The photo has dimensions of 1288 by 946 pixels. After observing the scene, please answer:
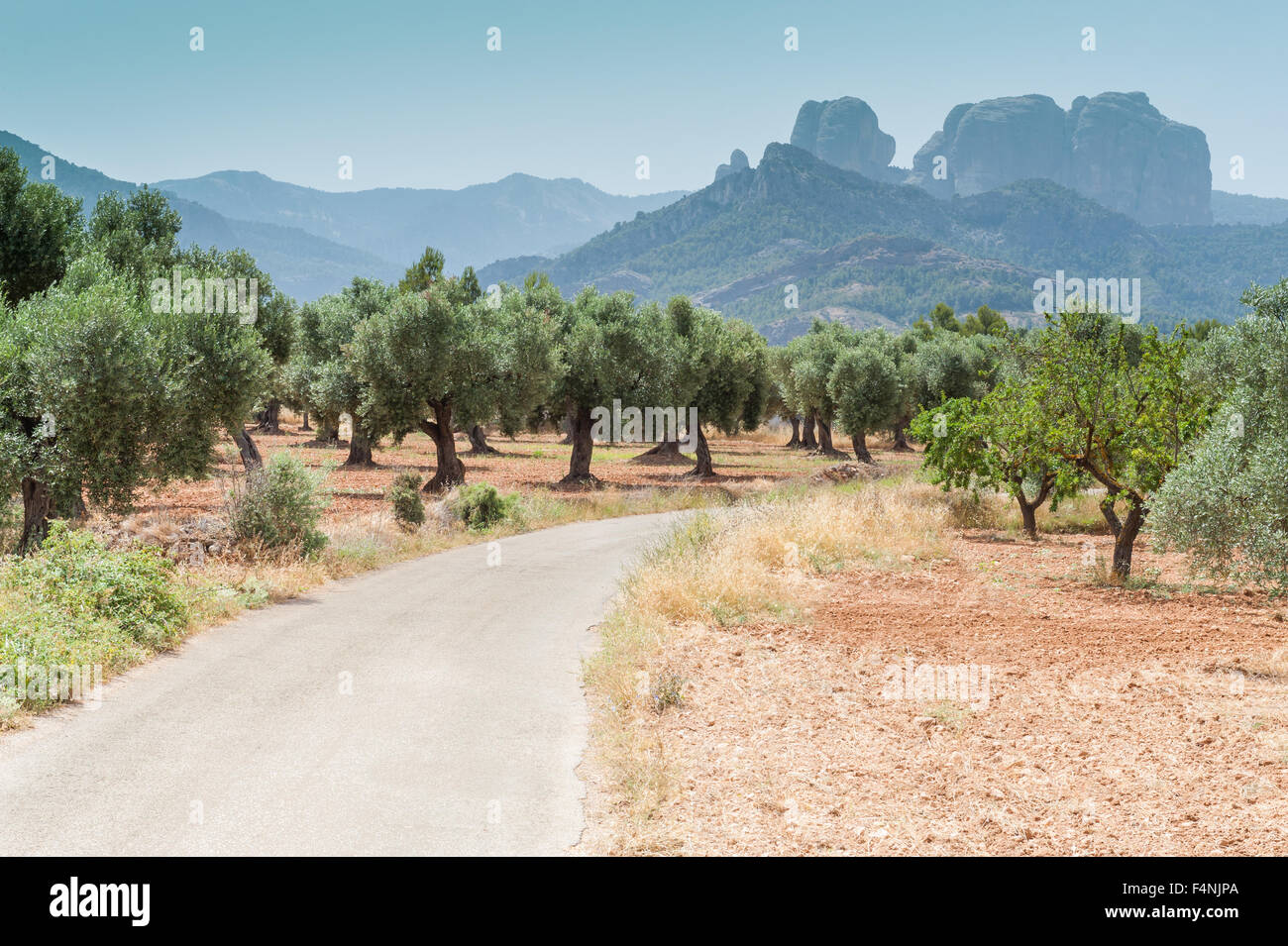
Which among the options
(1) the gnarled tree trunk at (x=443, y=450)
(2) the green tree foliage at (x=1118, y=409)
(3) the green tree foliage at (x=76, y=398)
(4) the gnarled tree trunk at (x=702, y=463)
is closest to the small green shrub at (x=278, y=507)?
(3) the green tree foliage at (x=76, y=398)

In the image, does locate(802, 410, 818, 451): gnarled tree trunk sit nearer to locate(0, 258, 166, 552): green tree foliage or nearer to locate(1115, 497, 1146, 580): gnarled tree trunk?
locate(1115, 497, 1146, 580): gnarled tree trunk

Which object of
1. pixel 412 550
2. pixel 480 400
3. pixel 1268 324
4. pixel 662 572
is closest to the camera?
pixel 1268 324

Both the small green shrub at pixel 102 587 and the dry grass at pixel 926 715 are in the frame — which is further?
the small green shrub at pixel 102 587

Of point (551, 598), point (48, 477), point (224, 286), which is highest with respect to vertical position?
point (224, 286)

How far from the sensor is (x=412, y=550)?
2284cm

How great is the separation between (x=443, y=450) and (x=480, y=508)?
861 centimetres

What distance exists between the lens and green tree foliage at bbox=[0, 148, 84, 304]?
25547mm

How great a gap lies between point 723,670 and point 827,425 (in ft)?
191

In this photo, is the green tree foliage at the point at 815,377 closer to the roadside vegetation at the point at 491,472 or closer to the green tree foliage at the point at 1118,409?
the roadside vegetation at the point at 491,472

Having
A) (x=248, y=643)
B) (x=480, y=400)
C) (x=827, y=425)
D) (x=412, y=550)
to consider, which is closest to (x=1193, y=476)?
(x=248, y=643)

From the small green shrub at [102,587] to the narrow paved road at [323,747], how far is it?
62 centimetres

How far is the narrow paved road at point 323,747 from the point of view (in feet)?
22.2

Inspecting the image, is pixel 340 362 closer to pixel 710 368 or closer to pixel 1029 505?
pixel 710 368

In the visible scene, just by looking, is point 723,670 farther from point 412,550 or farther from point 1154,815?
point 412,550
